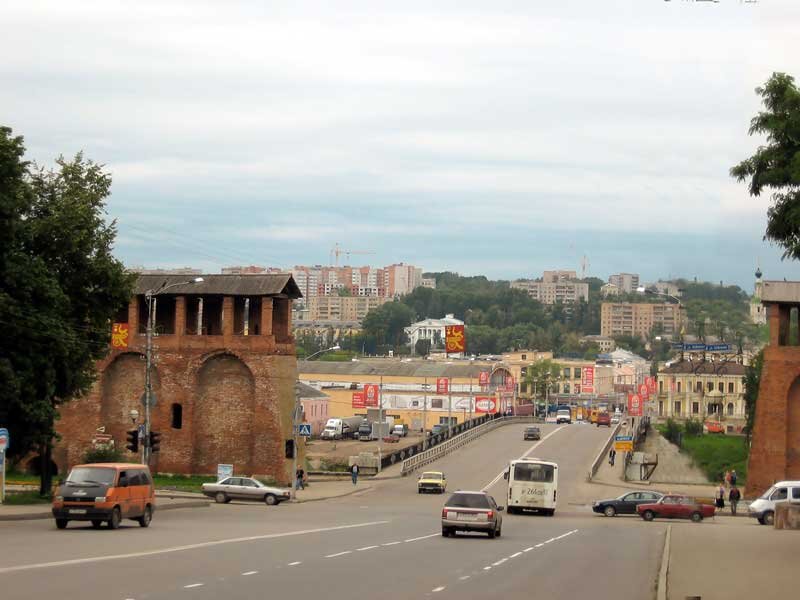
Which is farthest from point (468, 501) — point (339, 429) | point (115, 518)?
point (339, 429)

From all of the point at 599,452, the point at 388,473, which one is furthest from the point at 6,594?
the point at 599,452

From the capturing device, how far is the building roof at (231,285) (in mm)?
68062

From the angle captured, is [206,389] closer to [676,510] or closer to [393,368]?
[676,510]

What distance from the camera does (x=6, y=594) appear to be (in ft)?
59.5

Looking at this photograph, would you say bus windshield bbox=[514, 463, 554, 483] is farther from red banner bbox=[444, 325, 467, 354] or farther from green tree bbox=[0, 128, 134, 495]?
red banner bbox=[444, 325, 467, 354]

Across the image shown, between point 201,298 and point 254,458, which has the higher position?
point 201,298

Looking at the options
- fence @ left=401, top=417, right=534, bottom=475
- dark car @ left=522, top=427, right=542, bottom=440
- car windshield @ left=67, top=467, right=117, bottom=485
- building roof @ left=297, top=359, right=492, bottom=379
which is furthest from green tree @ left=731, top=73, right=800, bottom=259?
building roof @ left=297, top=359, right=492, bottom=379

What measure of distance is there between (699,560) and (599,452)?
6146 cm

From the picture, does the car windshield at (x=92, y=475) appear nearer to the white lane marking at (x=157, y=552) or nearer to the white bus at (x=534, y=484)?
the white lane marking at (x=157, y=552)

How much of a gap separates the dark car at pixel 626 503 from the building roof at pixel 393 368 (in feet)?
307

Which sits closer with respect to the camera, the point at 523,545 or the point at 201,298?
the point at 523,545

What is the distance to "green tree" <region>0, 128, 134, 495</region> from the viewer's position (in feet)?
133

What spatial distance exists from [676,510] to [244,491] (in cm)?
1881

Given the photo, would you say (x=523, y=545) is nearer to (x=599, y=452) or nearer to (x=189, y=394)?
(x=189, y=394)
